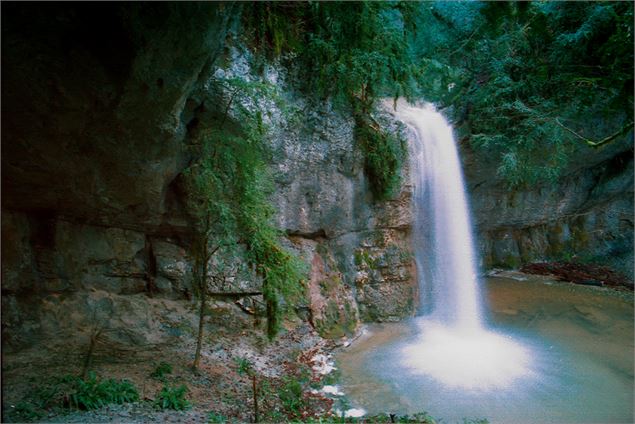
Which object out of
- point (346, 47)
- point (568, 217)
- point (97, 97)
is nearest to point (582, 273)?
point (568, 217)

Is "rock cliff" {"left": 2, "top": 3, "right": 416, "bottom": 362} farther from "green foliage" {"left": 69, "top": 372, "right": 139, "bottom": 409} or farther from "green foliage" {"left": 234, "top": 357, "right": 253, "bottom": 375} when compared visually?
"green foliage" {"left": 69, "top": 372, "right": 139, "bottom": 409}

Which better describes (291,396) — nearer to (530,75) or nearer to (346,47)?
(346,47)

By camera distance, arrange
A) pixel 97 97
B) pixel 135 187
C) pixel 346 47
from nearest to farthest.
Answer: pixel 97 97 → pixel 135 187 → pixel 346 47

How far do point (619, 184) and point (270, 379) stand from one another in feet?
39.9

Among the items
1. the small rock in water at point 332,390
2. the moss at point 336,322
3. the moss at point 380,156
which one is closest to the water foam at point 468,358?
the moss at point 336,322

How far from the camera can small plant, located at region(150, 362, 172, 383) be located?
16.9ft

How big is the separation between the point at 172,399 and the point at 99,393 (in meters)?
0.77

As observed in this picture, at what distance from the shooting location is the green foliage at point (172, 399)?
4520 mm

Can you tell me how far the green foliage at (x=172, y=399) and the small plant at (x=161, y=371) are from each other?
14.6 inches

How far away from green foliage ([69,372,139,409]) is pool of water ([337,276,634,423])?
9.98 feet

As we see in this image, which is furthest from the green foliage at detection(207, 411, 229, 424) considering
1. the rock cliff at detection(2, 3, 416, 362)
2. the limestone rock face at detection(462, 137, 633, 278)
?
the limestone rock face at detection(462, 137, 633, 278)

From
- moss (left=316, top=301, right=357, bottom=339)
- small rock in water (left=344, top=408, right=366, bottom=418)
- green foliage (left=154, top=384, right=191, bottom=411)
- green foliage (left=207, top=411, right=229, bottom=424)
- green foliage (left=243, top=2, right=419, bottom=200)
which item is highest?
green foliage (left=243, top=2, right=419, bottom=200)

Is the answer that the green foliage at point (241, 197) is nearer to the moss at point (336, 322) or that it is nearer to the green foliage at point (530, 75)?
the moss at point (336, 322)

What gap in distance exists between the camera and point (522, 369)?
264 inches
